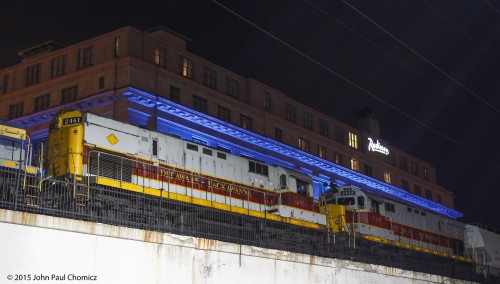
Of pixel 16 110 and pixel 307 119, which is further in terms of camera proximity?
pixel 307 119

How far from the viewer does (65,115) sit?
24016mm

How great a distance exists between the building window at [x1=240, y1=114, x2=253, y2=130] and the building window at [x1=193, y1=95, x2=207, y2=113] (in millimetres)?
5293

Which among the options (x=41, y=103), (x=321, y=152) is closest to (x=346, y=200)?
(x=41, y=103)

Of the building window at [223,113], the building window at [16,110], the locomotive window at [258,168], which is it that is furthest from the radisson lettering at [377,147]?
the locomotive window at [258,168]

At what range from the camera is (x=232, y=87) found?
60531 mm

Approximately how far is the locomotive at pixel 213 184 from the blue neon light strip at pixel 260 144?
769 inches

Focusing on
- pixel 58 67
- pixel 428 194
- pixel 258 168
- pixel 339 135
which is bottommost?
pixel 258 168

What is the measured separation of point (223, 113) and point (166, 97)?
7.92m

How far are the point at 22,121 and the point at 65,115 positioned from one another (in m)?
33.5

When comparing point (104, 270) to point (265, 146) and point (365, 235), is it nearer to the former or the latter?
point (365, 235)

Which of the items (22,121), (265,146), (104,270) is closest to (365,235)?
(104,270)

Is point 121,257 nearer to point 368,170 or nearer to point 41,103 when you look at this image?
point 41,103

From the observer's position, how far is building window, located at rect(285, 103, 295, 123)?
6719 cm

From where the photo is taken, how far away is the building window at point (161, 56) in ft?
174
